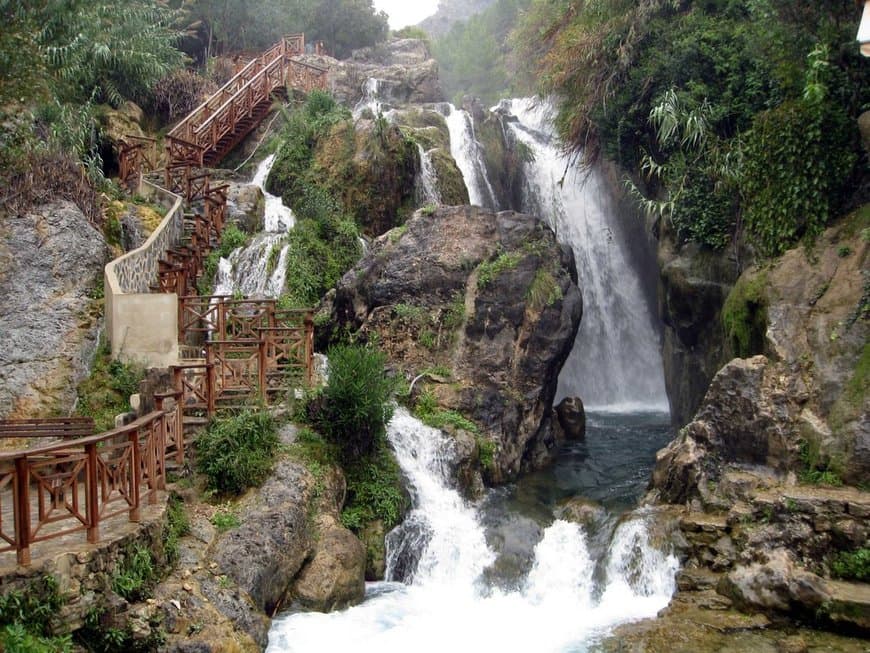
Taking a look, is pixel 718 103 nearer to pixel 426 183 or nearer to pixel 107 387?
pixel 426 183

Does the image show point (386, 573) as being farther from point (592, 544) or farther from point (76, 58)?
point (76, 58)

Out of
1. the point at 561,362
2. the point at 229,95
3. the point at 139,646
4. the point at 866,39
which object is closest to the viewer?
the point at 139,646

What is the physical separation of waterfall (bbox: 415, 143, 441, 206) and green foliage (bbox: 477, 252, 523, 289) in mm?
5642

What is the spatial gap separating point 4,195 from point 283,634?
461 inches

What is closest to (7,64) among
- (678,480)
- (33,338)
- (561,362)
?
(33,338)

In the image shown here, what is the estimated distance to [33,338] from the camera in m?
14.0

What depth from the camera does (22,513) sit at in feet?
22.4

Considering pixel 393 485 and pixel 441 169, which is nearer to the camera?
pixel 393 485

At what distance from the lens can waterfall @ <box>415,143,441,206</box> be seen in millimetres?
22203

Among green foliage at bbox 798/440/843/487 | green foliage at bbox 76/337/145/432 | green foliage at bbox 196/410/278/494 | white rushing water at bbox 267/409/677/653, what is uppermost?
green foliage at bbox 76/337/145/432

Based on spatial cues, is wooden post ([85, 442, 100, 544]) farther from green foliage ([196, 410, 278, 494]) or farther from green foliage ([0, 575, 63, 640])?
green foliage ([196, 410, 278, 494])

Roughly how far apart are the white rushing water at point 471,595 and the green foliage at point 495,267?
4.97 meters

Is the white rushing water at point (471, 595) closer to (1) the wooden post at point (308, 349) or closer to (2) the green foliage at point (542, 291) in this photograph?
(1) the wooden post at point (308, 349)

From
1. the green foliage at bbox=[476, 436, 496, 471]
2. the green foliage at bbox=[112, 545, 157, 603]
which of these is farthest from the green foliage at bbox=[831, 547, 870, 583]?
the green foliage at bbox=[112, 545, 157, 603]
